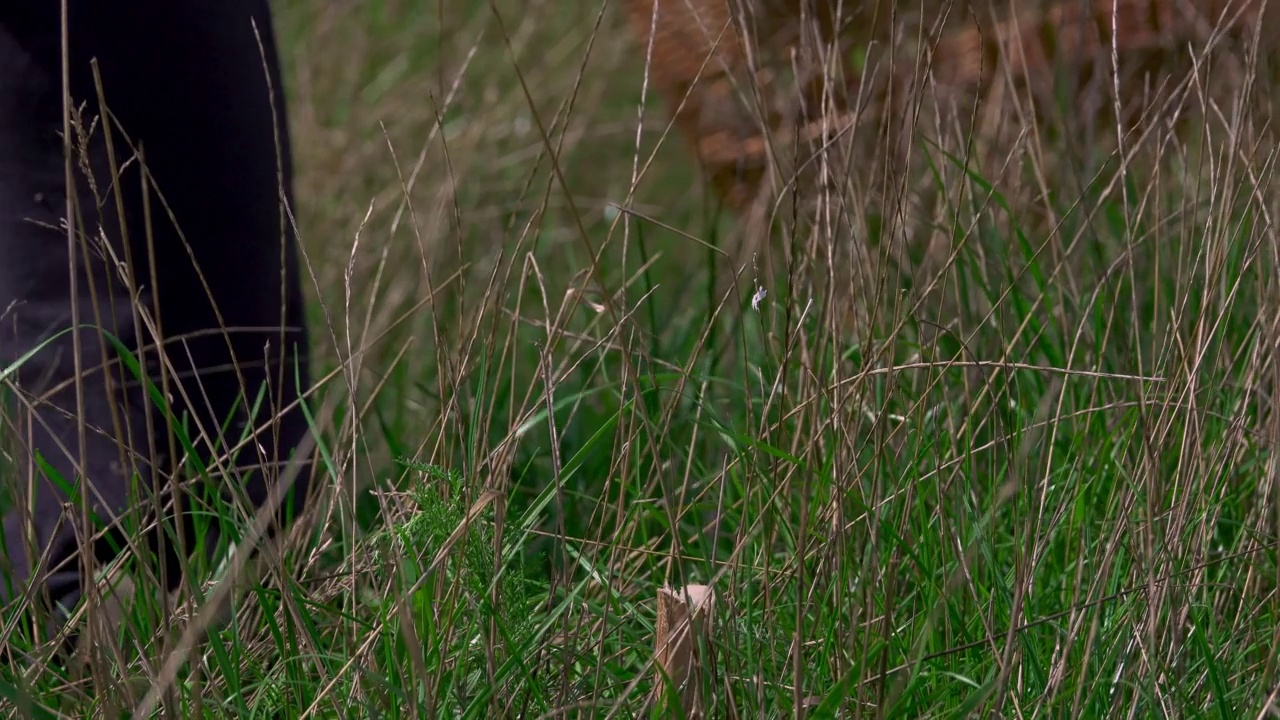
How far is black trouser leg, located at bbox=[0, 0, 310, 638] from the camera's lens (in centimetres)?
131

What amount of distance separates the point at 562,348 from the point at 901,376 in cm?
86

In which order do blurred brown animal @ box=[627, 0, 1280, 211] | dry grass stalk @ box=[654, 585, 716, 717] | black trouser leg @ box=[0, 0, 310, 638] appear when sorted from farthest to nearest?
blurred brown animal @ box=[627, 0, 1280, 211], black trouser leg @ box=[0, 0, 310, 638], dry grass stalk @ box=[654, 585, 716, 717]

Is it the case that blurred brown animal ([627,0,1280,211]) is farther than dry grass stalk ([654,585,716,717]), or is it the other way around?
blurred brown animal ([627,0,1280,211])

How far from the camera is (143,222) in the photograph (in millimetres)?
1364

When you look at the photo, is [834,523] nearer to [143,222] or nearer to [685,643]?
[685,643]

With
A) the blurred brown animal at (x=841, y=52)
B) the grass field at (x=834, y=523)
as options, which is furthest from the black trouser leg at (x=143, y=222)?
the blurred brown animal at (x=841, y=52)

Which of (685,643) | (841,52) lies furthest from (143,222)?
(841,52)

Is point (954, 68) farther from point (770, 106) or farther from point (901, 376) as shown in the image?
point (901, 376)

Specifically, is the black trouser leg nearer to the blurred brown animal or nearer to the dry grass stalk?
the dry grass stalk

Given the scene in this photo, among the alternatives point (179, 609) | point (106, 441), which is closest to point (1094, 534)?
point (179, 609)

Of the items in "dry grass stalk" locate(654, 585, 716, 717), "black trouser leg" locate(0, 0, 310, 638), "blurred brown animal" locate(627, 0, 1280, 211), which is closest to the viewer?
"dry grass stalk" locate(654, 585, 716, 717)

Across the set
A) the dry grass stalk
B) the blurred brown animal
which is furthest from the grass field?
the blurred brown animal

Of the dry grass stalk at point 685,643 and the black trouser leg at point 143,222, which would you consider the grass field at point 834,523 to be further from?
the black trouser leg at point 143,222

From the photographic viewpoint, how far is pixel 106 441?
1397mm
